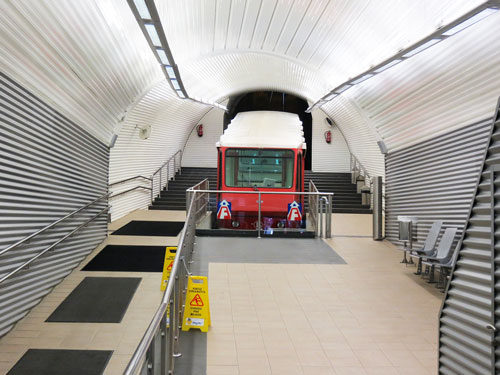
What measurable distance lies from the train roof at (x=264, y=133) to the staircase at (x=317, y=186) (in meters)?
4.37

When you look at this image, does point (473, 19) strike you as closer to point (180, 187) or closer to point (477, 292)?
point (477, 292)

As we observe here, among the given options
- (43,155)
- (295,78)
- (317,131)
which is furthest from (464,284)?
(317,131)

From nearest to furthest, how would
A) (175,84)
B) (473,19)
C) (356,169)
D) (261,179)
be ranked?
(473,19)
(175,84)
(261,179)
(356,169)

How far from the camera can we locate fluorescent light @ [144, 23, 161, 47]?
19.7 feet

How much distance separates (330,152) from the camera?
19688 mm

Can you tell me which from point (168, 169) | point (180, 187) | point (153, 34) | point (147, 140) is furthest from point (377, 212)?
point (168, 169)

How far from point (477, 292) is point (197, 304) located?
285 cm

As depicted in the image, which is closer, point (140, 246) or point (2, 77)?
point (2, 77)

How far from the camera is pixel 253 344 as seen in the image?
15.0ft

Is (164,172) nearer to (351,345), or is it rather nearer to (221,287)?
(221,287)

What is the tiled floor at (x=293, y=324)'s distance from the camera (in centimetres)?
425

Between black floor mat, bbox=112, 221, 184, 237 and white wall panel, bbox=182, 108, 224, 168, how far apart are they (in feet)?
24.5

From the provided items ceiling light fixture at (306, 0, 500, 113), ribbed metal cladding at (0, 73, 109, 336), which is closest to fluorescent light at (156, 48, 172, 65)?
ribbed metal cladding at (0, 73, 109, 336)

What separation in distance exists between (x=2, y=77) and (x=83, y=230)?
4.07 metres
